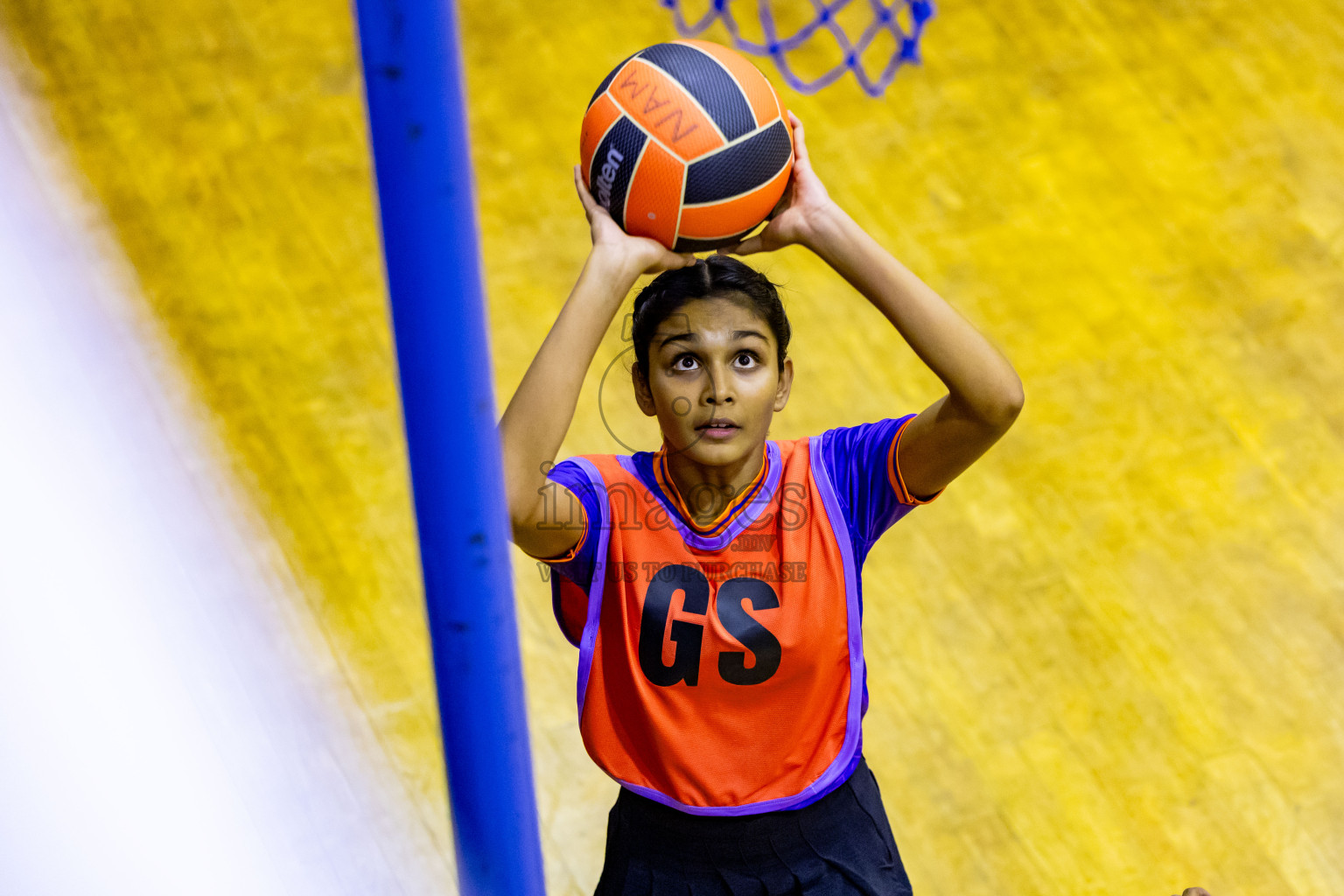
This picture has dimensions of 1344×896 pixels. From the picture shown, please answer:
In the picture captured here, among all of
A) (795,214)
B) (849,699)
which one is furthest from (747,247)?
(849,699)

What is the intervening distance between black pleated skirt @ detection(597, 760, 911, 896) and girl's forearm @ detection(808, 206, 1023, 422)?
1.95 ft

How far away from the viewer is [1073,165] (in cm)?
409

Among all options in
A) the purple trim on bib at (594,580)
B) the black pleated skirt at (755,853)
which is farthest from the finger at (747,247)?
the black pleated skirt at (755,853)

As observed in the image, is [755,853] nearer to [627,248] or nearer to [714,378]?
[714,378]

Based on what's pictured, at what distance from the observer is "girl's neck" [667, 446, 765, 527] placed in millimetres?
1820

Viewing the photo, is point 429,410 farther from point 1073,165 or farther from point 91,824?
point 1073,165

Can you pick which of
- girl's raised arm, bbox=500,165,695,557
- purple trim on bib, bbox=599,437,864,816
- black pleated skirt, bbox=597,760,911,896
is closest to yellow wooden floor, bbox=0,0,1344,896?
black pleated skirt, bbox=597,760,911,896

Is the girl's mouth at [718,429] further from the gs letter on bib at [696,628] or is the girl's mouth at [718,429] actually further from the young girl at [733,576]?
the gs letter on bib at [696,628]

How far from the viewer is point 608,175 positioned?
170cm

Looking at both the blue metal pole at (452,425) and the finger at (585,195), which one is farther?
the finger at (585,195)

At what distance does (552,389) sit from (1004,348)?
7.79 ft

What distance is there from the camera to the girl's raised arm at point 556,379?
1.57 meters

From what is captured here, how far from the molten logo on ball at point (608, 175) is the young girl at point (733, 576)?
27 millimetres

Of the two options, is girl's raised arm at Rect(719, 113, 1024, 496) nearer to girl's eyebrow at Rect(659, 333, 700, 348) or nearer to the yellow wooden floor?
girl's eyebrow at Rect(659, 333, 700, 348)
